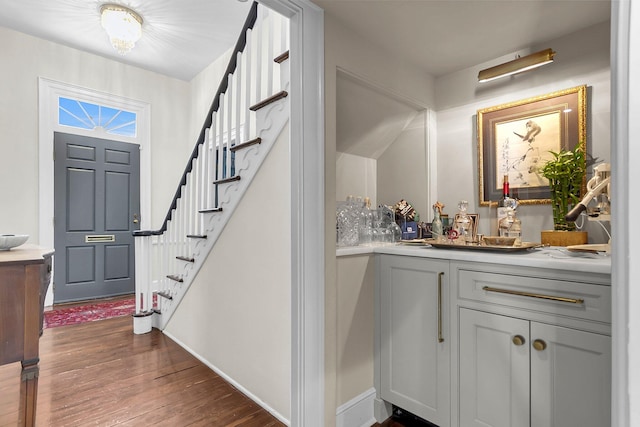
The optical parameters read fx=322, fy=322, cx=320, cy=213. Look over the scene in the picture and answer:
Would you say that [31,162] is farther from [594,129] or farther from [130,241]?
[594,129]

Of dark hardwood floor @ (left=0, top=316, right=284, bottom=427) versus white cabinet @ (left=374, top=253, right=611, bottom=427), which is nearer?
white cabinet @ (left=374, top=253, right=611, bottom=427)

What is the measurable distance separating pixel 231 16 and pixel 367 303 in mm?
3291

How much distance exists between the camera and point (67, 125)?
412 cm

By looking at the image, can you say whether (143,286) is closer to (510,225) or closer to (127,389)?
(127,389)

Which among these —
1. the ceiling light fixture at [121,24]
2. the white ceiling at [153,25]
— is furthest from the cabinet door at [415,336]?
the ceiling light fixture at [121,24]

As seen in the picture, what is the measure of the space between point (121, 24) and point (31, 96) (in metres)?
1.63

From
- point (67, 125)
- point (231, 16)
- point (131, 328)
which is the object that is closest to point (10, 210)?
point (67, 125)

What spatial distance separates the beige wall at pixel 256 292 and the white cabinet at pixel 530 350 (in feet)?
2.92

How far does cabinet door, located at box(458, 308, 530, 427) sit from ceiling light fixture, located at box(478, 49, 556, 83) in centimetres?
138

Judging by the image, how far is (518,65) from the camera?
71.7 inches

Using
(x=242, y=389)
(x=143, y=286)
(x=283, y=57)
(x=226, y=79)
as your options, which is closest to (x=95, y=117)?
(x=143, y=286)

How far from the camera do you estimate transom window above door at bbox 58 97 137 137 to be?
4136 millimetres

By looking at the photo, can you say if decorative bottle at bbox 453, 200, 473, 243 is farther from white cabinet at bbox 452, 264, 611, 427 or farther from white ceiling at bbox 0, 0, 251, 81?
white ceiling at bbox 0, 0, 251, 81

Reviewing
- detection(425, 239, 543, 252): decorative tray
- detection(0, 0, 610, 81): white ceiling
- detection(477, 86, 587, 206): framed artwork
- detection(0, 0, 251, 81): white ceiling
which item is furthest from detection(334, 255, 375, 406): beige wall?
detection(0, 0, 251, 81): white ceiling
